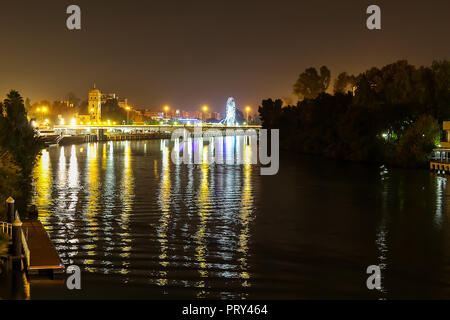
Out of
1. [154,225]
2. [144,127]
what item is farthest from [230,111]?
[154,225]

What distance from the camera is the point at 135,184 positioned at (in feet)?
106

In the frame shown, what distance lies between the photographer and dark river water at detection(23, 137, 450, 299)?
13156 millimetres

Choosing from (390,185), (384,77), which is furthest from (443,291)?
(384,77)

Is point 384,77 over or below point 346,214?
over

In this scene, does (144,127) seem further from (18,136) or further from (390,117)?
(18,136)

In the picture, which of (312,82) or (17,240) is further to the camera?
(312,82)

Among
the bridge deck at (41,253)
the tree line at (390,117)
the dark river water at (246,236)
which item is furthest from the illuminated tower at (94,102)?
the bridge deck at (41,253)

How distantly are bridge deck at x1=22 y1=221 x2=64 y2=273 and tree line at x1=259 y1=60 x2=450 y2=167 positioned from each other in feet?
113

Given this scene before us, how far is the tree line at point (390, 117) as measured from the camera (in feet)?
148

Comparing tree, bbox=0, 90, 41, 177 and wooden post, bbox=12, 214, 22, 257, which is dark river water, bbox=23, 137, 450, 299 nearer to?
wooden post, bbox=12, 214, 22, 257

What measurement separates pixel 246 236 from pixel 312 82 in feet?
242

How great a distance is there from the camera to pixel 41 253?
1387 centimetres
